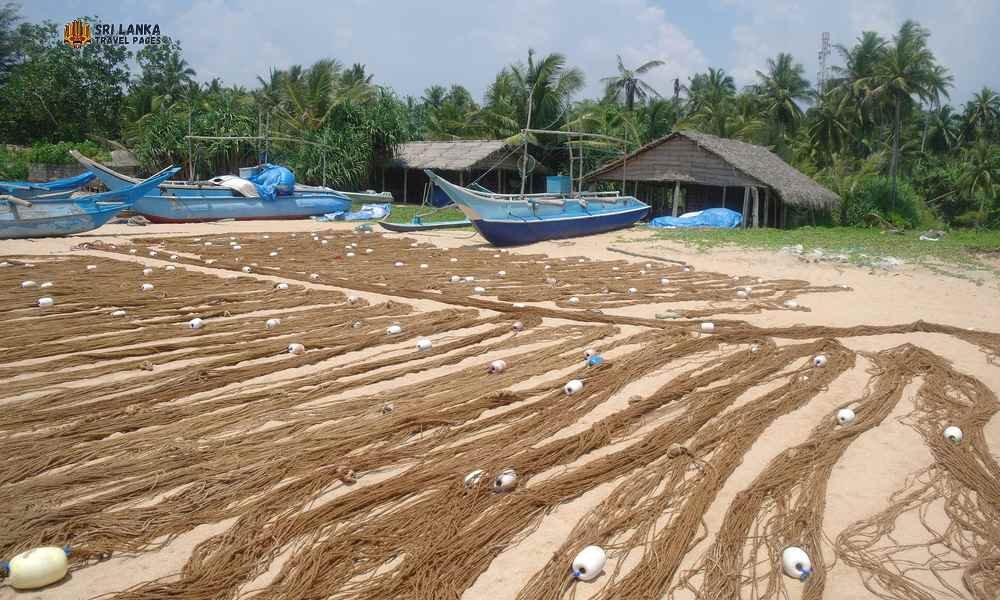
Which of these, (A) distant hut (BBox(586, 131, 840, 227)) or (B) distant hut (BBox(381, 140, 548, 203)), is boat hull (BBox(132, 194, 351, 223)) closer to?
(B) distant hut (BBox(381, 140, 548, 203))

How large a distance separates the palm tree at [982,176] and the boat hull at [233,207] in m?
28.2

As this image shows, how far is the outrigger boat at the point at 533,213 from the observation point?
15680mm

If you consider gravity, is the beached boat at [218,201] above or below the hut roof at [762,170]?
below

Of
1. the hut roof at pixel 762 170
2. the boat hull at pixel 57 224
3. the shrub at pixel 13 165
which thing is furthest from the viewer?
the shrub at pixel 13 165

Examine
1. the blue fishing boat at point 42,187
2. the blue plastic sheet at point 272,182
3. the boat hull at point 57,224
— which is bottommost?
the boat hull at point 57,224

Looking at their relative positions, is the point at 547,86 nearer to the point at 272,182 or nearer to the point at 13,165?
the point at 272,182

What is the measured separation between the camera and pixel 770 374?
5.82 metres

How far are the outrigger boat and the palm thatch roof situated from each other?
7615mm

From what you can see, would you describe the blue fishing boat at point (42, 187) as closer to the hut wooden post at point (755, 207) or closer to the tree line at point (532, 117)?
the tree line at point (532, 117)

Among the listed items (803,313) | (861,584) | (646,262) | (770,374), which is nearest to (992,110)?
(646,262)

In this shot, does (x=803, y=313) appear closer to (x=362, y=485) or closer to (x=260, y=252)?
(x=362, y=485)

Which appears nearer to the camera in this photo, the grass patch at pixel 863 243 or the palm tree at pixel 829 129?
the grass patch at pixel 863 243

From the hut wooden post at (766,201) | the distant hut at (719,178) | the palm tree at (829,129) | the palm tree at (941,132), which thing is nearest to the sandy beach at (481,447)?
the distant hut at (719,178)

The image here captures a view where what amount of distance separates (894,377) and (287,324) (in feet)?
18.2
